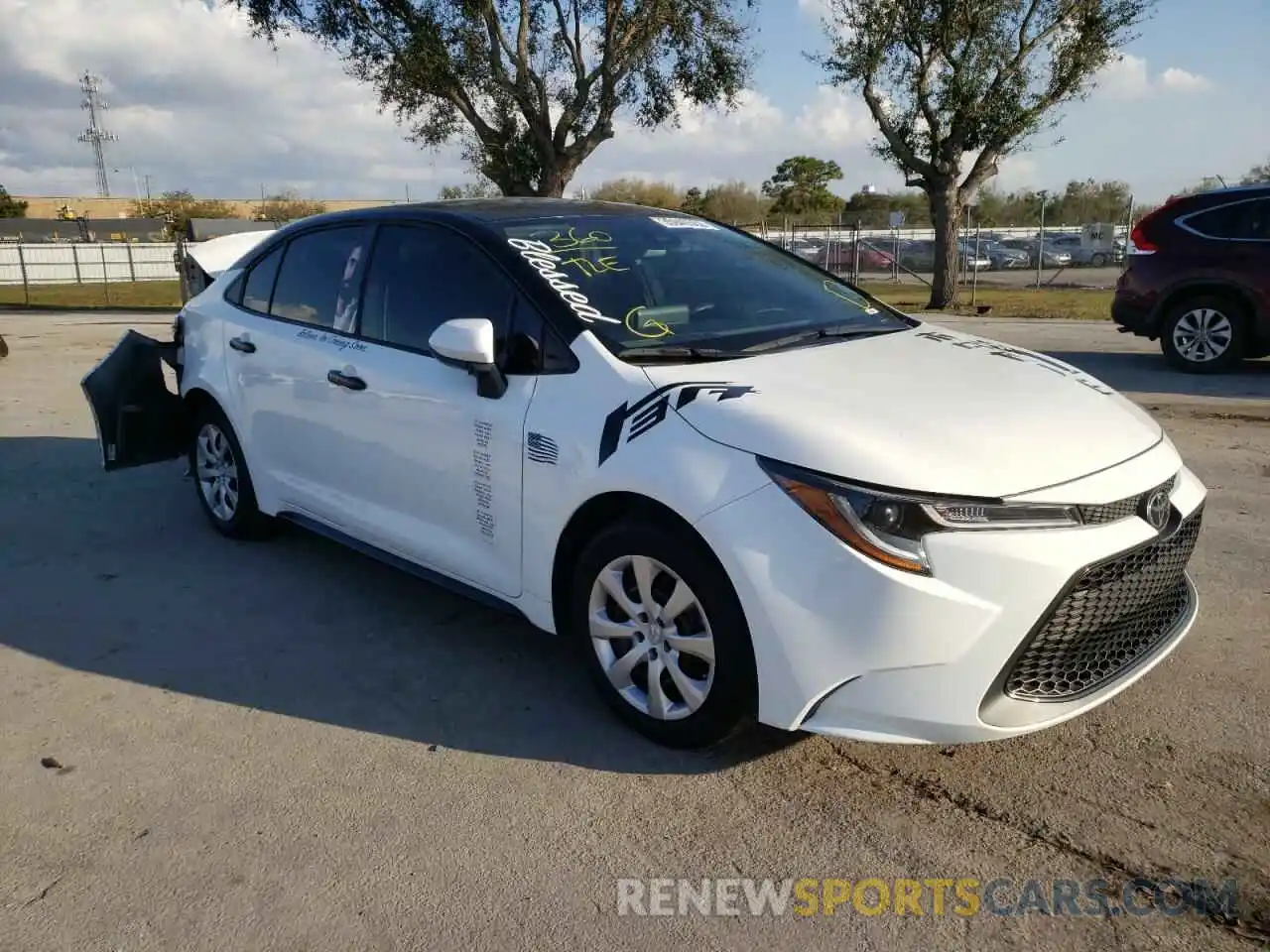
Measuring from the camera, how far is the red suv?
9555 mm

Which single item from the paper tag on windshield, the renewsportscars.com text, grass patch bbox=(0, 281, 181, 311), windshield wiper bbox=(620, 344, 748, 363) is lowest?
grass patch bbox=(0, 281, 181, 311)

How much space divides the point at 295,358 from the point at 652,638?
2299 mm

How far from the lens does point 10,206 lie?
79688 mm

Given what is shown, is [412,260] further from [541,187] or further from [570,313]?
[541,187]

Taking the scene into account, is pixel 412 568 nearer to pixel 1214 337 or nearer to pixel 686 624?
pixel 686 624

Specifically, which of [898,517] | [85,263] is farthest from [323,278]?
[85,263]

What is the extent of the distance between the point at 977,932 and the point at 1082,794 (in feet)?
2.29

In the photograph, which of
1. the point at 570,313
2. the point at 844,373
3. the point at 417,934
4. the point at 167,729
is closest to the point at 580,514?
the point at 570,313

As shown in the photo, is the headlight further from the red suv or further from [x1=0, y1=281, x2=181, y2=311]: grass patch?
[x1=0, y1=281, x2=181, y2=311]: grass patch

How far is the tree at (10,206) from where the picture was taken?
78375 mm

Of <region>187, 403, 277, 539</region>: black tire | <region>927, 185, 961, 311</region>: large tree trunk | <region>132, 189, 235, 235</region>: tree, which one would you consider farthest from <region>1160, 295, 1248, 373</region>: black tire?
<region>132, 189, 235, 235</region>: tree

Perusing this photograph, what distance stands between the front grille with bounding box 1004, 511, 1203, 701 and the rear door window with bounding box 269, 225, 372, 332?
2.91 m

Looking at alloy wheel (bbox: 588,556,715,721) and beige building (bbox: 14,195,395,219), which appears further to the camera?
beige building (bbox: 14,195,395,219)

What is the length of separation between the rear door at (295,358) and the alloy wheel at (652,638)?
5.29ft
